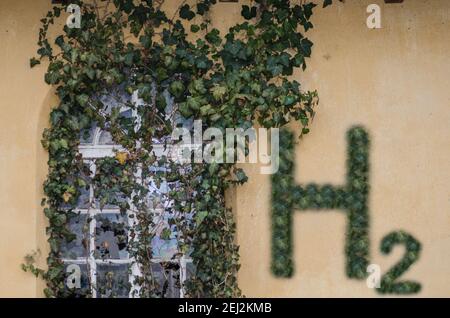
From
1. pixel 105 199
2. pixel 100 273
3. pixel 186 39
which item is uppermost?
pixel 186 39

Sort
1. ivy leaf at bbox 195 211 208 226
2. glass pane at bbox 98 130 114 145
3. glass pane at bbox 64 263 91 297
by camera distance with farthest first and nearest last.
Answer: glass pane at bbox 98 130 114 145 → glass pane at bbox 64 263 91 297 → ivy leaf at bbox 195 211 208 226

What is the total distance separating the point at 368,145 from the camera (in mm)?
7258

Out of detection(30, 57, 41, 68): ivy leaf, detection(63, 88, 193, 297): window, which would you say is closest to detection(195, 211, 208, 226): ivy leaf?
detection(63, 88, 193, 297): window

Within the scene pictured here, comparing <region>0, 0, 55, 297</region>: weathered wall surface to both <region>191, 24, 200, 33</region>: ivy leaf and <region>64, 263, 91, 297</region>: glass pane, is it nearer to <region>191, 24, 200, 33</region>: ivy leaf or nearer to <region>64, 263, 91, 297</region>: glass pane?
<region>64, 263, 91, 297</region>: glass pane

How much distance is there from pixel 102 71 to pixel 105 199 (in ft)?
A: 2.98

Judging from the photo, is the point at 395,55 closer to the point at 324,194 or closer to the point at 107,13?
the point at 324,194

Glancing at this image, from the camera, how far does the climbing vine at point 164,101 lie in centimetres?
717

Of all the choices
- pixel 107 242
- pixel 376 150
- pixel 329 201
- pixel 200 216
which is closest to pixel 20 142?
pixel 107 242

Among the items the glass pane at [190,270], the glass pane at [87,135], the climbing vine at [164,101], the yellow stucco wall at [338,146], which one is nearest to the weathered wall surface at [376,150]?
the yellow stucco wall at [338,146]

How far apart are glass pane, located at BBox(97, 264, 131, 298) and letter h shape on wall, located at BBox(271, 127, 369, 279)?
1.08m

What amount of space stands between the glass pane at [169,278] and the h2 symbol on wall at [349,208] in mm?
718

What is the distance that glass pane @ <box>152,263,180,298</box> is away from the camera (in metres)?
7.35

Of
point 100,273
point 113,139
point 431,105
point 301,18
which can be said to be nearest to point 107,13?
point 113,139

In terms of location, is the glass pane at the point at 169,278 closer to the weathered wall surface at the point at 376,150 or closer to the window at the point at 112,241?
the window at the point at 112,241
